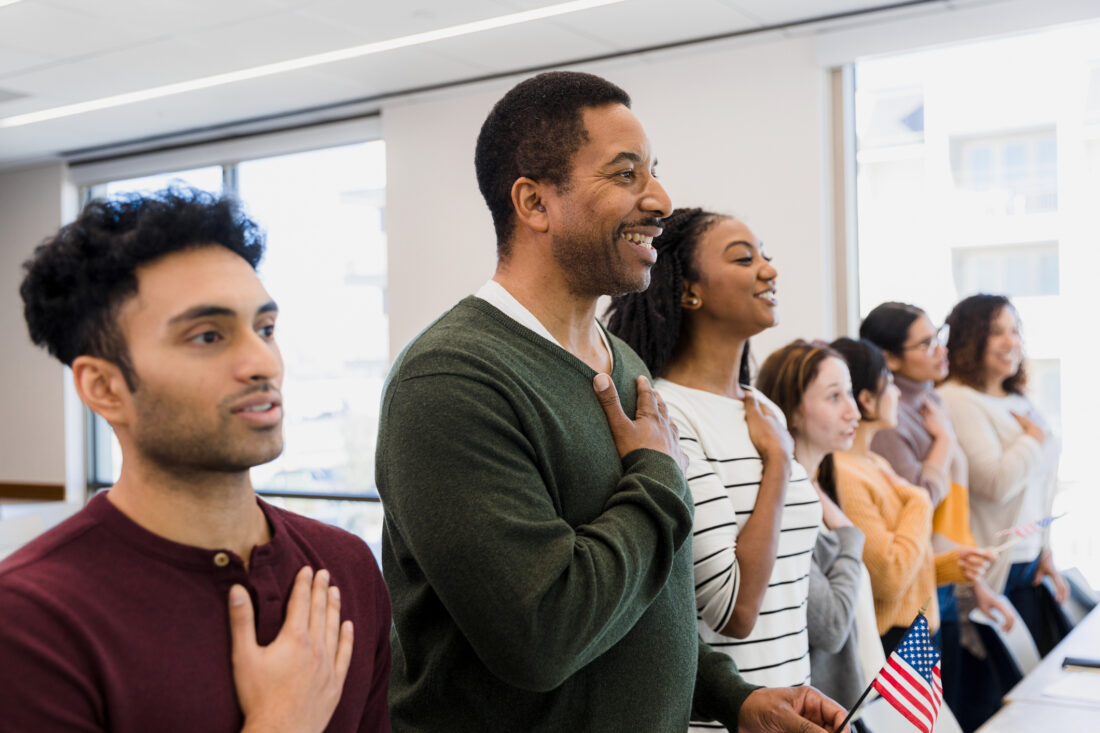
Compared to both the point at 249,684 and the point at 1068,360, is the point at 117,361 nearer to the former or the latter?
the point at 249,684

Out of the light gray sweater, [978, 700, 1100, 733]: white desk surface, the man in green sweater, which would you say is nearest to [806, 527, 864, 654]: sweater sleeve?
the light gray sweater

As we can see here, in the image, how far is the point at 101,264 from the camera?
877 millimetres

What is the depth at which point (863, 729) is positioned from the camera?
183 cm

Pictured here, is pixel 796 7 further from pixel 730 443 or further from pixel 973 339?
pixel 730 443

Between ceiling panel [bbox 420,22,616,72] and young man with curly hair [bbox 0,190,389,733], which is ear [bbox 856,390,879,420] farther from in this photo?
ceiling panel [bbox 420,22,616,72]

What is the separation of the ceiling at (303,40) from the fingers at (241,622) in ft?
12.4

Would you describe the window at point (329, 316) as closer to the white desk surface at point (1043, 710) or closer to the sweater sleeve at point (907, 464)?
the sweater sleeve at point (907, 464)

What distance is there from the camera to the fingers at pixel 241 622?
87 centimetres

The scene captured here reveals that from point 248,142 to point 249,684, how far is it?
627 centimetres

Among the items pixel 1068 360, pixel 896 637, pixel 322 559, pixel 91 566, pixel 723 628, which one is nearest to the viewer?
pixel 91 566

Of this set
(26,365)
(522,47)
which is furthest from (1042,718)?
(26,365)

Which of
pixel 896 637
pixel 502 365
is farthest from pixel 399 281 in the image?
pixel 502 365

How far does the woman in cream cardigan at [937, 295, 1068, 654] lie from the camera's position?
349cm

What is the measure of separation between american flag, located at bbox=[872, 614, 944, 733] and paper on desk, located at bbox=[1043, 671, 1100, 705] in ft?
2.52
